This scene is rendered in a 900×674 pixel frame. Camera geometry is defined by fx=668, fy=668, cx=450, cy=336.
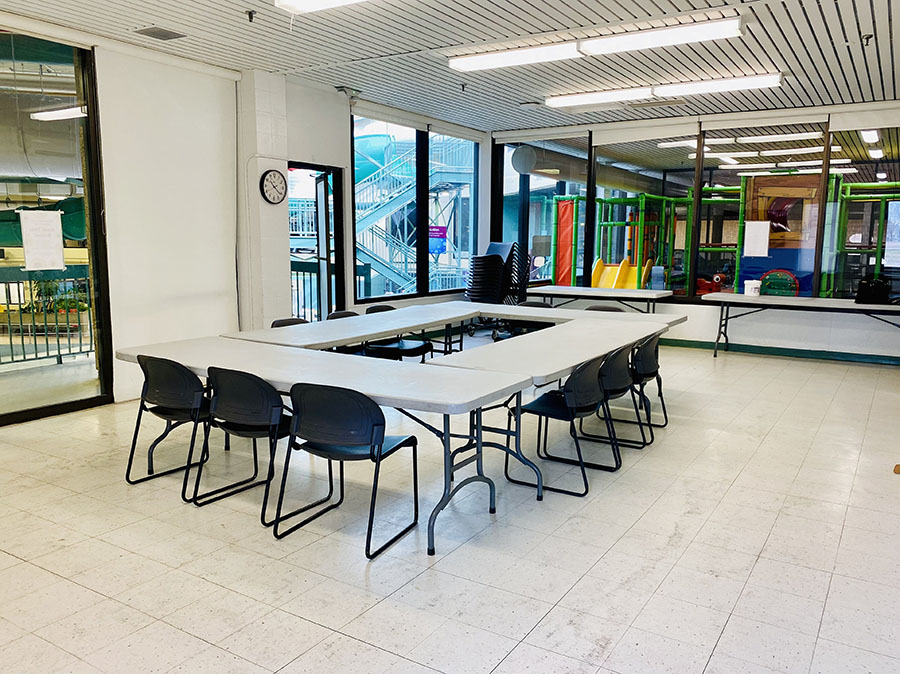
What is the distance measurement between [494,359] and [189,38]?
12.8ft

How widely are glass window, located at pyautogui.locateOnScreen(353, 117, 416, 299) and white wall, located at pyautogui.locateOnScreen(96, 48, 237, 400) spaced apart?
2096mm

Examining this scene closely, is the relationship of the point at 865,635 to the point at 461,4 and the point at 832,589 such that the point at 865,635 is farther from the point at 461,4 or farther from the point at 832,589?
the point at 461,4

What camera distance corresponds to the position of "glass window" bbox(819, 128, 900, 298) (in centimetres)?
880

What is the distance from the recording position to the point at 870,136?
8.88 m

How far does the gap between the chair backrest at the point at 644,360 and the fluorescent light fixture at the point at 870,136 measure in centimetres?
543

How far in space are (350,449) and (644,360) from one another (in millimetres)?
2699

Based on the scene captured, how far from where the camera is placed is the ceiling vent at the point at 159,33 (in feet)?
17.5

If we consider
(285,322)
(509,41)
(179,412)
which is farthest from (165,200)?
(509,41)

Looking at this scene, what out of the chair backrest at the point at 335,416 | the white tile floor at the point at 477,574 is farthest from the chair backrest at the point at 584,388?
the chair backrest at the point at 335,416

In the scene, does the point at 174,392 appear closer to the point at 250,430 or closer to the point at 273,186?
the point at 250,430

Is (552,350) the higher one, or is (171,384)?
(552,350)

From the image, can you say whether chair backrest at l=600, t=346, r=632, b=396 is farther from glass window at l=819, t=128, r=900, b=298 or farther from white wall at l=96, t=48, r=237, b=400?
glass window at l=819, t=128, r=900, b=298

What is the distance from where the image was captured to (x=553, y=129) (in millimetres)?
10250

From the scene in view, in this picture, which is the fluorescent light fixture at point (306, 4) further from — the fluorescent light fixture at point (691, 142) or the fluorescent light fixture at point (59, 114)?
the fluorescent light fixture at point (691, 142)
